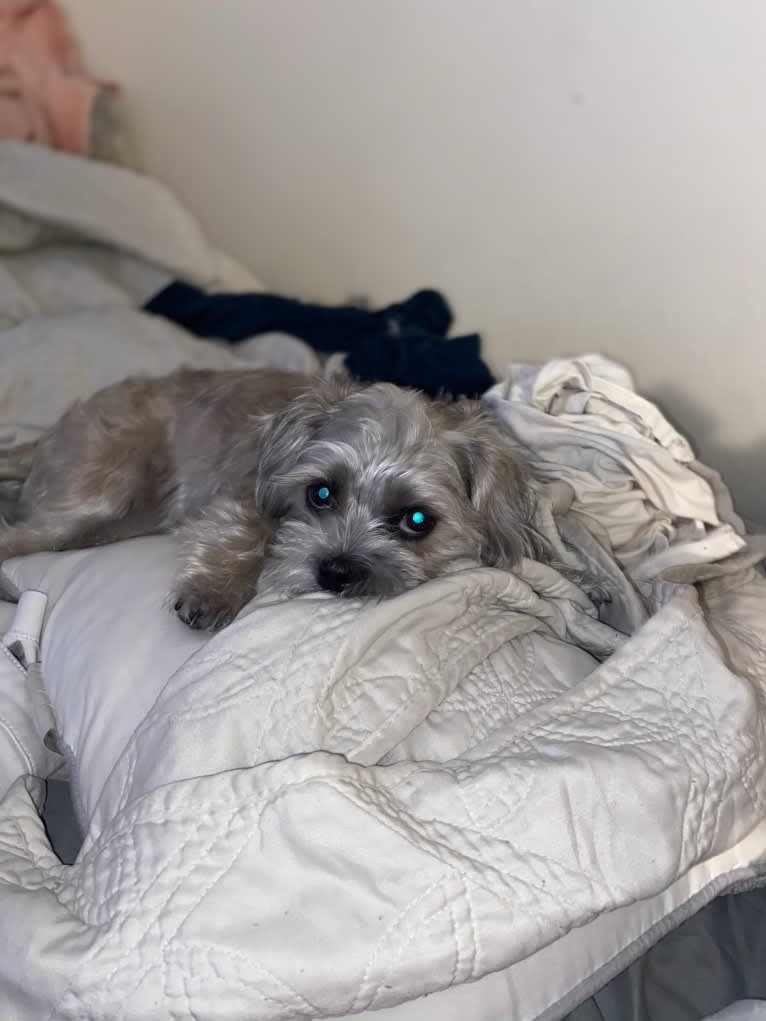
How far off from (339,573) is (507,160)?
1441 millimetres

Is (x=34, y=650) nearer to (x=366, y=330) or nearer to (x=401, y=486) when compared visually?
(x=401, y=486)

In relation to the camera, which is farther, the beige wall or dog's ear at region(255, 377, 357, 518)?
the beige wall

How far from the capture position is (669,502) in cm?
211

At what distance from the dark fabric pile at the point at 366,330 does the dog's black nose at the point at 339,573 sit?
873 mm

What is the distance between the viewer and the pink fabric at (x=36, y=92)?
A: 355 cm

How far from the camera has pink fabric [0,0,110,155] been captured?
11.6 feet

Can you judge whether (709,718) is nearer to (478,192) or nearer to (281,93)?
(478,192)

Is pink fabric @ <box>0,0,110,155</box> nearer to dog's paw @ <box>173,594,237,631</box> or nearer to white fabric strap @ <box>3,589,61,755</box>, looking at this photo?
white fabric strap @ <box>3,589,61,755</box>

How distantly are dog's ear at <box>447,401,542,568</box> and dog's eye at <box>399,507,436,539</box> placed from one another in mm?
98

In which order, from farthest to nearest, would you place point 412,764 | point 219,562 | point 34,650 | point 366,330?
point 366,330, point 219,562, point 34,650, point 412,764

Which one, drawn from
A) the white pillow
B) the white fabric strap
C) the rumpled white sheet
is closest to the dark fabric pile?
the rumpled white sheet

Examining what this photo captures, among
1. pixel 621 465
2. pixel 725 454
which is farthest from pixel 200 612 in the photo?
pixel 725 454

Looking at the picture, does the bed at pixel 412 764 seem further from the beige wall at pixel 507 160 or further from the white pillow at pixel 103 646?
the beige wall at pixel 507 160

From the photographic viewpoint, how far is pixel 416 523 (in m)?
2.06
